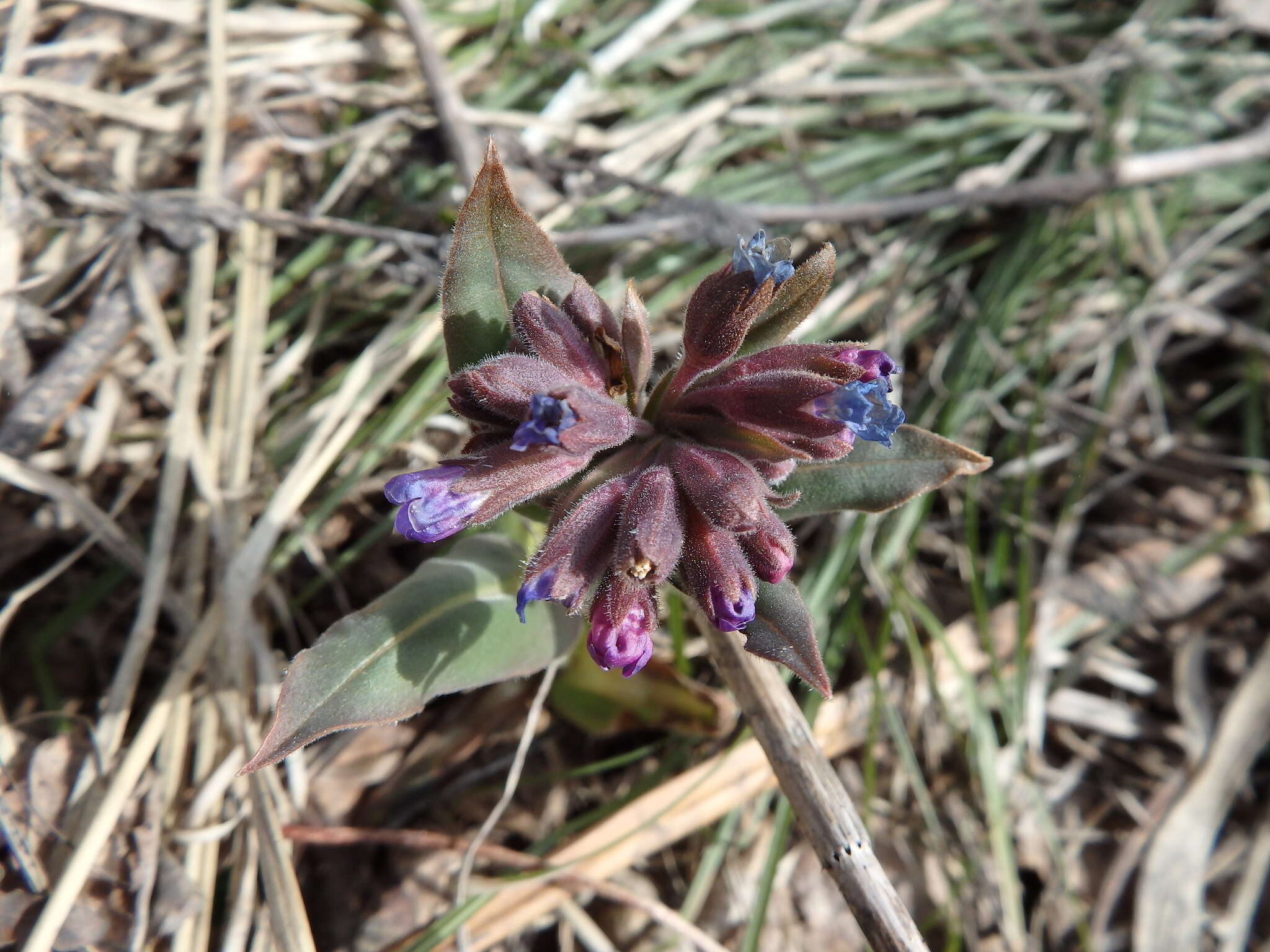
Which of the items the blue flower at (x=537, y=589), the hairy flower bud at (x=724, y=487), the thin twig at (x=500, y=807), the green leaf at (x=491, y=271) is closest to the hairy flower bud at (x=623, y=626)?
the blue flower at (x=537, y=589)

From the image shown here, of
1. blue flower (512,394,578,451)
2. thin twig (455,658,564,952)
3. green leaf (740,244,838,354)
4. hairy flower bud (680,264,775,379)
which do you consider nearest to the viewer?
blue flower (512,394,578,451)

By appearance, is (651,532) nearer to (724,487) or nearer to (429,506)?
(724,487)

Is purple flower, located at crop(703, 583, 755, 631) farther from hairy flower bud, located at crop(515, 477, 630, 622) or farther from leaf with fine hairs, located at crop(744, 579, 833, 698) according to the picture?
hairy flower bud, located at crop(515, 477, 630, 622)

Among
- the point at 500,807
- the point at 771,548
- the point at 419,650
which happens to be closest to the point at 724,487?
the point at 771,548

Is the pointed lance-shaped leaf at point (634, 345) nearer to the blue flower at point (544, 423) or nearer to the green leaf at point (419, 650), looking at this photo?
the blue flower at point (544, 423)

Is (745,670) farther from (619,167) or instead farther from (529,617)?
(619,167)

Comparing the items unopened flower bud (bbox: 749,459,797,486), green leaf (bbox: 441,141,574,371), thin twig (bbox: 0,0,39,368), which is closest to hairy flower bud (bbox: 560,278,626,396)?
green leaf (bbox: 441,141,574,371)
